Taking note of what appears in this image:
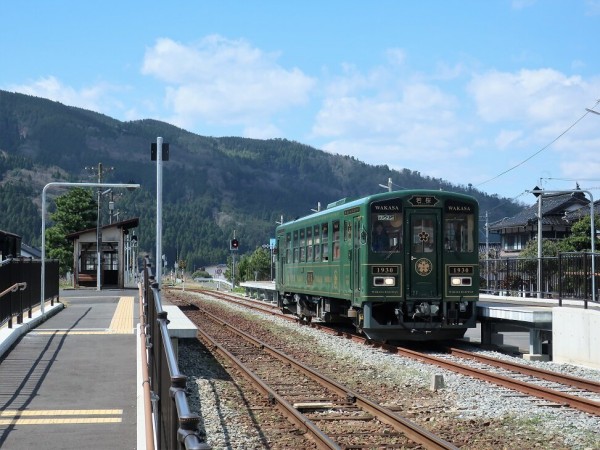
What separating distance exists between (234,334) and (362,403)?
1160cm

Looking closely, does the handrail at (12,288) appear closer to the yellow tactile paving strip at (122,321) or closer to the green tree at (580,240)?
the yellow tactile paving strip at (122,321)

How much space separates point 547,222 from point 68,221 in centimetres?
3980

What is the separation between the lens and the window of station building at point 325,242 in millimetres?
20828

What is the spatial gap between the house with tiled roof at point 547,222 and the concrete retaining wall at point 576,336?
55621mm

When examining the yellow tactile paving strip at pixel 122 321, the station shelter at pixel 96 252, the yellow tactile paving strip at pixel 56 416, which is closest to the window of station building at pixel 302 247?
the yellow tactile paving strip at pixel 122 321

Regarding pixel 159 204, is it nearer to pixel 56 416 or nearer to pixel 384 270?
pixel 384 270

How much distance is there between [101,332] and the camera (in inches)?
672

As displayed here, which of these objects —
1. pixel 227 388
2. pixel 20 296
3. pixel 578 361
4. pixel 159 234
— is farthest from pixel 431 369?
pixel 20 296

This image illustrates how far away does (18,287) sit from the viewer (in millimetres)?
16125

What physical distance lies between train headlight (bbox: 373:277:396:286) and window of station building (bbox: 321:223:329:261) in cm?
330

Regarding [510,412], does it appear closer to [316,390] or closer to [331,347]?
[316,390]

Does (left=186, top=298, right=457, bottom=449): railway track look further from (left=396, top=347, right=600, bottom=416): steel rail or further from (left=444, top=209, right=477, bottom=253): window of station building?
(left=444, top=209, right=477, bottom=253): window of station building

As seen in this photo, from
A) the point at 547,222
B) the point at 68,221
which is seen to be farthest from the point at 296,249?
the point at 547,222

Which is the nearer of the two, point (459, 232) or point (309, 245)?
point (459, 232)
